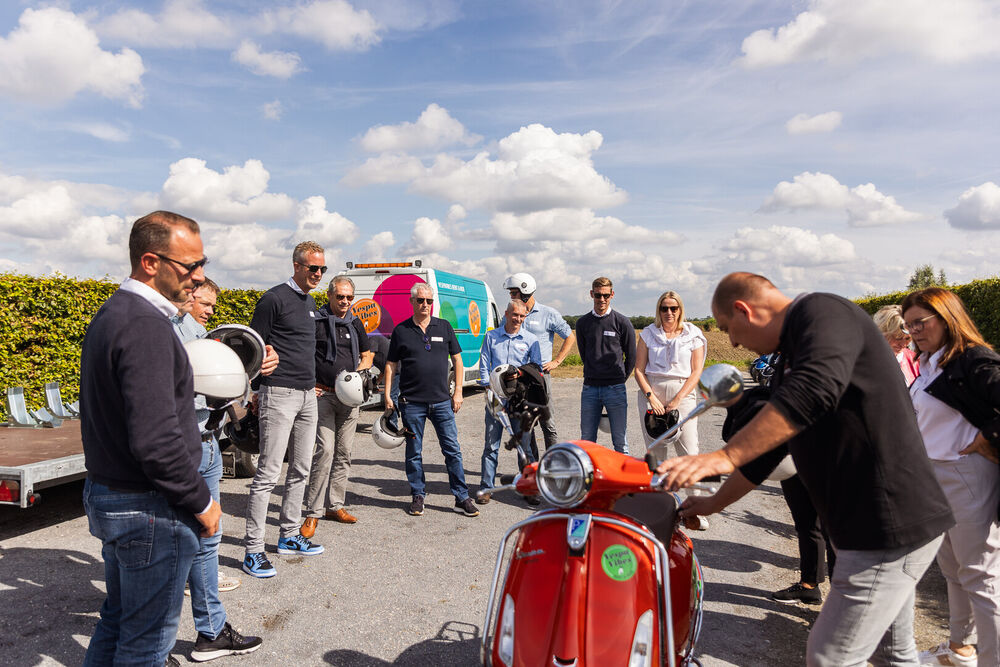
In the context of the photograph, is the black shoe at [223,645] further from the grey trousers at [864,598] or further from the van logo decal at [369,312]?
the van logo decal at [369,312]

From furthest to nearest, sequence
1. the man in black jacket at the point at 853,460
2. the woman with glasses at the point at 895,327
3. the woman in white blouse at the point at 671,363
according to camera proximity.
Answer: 1. the woman in white blouse at the point at 671,363
2. the woman with glasses at the point at 895,327
3. the man in black jacket at the point at 853,460

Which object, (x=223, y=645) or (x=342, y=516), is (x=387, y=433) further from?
(x=223, y=645)

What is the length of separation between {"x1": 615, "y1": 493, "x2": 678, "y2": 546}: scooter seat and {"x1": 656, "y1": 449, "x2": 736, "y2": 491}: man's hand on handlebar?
0.45 m

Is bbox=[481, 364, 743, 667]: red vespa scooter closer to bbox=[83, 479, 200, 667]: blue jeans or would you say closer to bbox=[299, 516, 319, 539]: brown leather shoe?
bbox=[83, 479, 200, 667]: blue jeans

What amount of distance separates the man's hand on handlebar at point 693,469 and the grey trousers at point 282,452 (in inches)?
126

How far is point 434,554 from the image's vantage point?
4.88 meters

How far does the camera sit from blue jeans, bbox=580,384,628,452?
20.1 ft

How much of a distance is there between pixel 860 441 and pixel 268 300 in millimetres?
3867

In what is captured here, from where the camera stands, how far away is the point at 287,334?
4.63 metres

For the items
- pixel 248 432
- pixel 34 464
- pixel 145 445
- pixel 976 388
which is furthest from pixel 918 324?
pixel 34 464

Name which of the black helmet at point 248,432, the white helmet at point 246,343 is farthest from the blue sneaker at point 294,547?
the white helmet at point 246,343

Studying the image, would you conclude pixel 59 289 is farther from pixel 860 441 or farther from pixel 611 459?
pixel 860 441

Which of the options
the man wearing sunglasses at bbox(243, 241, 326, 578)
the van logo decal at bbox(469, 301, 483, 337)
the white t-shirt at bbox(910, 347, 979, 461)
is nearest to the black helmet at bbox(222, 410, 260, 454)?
the man wearing sunglasses at bbox(243, 241, 326, 578)

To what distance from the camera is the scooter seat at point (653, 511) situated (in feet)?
8.00
